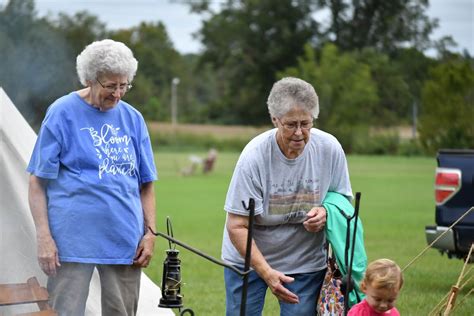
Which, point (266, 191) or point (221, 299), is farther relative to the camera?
point (221, 299)

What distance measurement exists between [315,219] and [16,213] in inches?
81.8

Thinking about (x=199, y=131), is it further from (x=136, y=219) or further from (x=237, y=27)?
(x=136, y=219)

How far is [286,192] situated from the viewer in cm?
484

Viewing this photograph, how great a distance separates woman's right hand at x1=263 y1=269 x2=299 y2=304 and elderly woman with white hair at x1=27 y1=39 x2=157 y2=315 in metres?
0.62

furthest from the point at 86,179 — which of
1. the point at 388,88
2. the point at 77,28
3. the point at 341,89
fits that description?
the point at 388,88

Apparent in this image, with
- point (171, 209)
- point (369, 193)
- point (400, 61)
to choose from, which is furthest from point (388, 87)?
point (171, 209)

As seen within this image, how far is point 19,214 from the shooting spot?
19.7 ft

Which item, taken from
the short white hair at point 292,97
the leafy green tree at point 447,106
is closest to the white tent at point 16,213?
the short white hair at point 292,97

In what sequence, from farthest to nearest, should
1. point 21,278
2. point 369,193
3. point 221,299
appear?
point 369,193, point 221,299, point 21,278

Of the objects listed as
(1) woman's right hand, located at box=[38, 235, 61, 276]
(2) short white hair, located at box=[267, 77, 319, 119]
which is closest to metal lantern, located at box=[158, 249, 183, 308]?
(1) woman's right hand, located at box=[38, 235, 61, 276]

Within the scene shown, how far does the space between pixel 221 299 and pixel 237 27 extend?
65956 mm

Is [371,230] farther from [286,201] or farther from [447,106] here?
[447,106]

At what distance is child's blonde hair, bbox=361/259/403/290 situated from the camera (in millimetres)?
4367

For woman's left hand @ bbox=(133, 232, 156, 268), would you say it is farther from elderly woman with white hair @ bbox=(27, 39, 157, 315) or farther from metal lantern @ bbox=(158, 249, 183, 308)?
metal lantern @ bbox=(158, 249, 183, 308)
